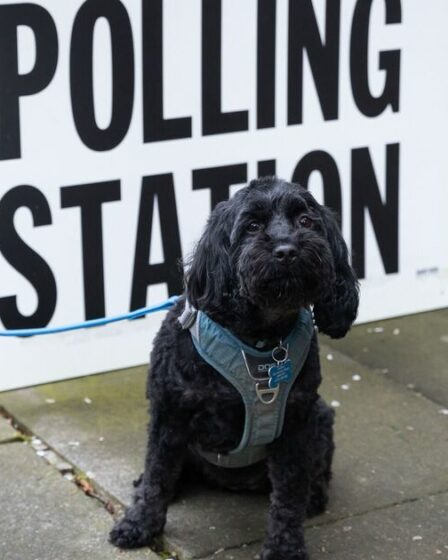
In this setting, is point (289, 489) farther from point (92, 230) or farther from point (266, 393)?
point (92, 230)

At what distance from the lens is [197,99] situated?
5617 mm

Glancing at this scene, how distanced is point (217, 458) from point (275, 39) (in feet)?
7.82

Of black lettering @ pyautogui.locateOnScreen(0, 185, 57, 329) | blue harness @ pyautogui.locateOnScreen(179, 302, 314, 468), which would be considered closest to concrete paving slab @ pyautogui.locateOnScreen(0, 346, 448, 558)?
black lettering @ pyautogui.locateOnScreen(0, 185, 57, 329)

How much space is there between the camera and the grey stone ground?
4.23 m

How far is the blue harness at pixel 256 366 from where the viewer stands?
12.9 feet

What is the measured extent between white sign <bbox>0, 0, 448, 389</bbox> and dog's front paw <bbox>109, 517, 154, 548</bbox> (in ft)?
4.95

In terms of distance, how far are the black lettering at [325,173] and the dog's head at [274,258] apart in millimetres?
2125

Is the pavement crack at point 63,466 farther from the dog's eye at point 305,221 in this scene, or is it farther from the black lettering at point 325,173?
the black lettering at point 325,173

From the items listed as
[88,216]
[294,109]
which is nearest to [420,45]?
[294,109]

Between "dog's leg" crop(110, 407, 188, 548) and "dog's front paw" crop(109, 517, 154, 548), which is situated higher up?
"dog's leg" crop(110, 407, 188, 548)

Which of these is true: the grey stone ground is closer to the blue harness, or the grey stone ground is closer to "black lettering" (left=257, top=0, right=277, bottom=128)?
the blue harness

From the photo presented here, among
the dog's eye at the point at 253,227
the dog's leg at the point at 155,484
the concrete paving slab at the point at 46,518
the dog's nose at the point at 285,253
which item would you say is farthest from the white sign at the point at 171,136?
the dog's nose at the point at 285,253

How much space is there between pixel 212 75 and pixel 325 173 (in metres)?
0.82

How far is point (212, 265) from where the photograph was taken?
148 inches
